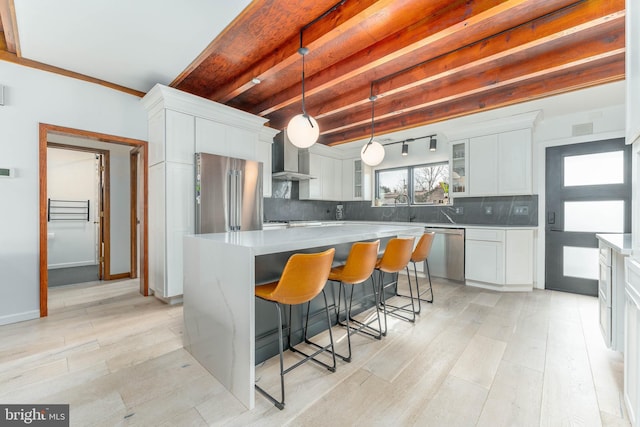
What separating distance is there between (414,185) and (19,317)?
5739mm

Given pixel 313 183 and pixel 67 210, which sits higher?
pixel 313 183

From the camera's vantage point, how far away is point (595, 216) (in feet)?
12.0

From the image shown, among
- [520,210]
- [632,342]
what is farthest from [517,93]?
[632,342]

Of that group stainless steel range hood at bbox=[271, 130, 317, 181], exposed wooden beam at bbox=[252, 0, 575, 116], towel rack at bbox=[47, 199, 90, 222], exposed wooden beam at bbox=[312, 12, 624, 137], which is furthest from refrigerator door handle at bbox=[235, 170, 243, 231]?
towel rack at bbox=[47, 199, 90, 222]

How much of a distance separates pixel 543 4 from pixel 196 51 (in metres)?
2.87

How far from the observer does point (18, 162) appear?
2754 mm

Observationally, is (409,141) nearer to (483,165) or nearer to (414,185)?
(414,185)

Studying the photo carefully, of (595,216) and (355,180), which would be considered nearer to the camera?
(595,216)

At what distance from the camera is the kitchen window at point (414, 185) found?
5.07 meters

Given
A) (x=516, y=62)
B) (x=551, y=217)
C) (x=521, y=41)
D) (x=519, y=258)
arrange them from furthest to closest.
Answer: (x=551, y=217) → (x=519, y=258) → (x=516, y=62) → (x=521, y=41)

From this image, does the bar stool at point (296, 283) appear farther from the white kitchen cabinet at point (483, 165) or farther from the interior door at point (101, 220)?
the interior door at point (101, 220)

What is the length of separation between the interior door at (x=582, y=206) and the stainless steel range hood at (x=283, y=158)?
3889 mm

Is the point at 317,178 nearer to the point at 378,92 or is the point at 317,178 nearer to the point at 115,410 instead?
the point at 378,92

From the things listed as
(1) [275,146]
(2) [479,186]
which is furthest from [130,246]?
(2) [479,186]
